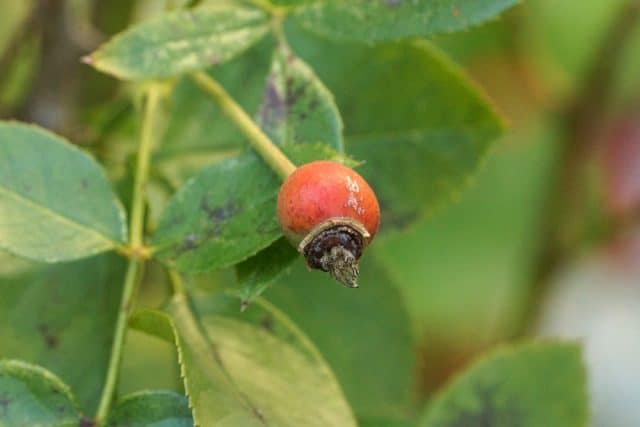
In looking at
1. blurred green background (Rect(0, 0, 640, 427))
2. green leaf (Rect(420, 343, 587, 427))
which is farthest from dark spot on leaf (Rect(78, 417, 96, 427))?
blurred green background (Rect(0, 0, 640, 427))

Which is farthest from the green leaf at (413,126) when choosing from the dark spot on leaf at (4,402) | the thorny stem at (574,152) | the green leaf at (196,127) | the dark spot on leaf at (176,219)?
the thorny stem at (574,152)

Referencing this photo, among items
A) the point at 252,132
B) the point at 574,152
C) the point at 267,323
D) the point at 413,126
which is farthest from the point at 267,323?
the point at 574,152

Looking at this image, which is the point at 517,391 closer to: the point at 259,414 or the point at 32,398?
the point at 259,414

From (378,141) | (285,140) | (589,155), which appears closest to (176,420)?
(285,140)

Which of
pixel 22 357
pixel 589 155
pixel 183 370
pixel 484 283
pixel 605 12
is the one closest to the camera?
pixel 183 370

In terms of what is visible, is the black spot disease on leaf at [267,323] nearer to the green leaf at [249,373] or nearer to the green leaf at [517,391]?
the green leaf at [249,373]

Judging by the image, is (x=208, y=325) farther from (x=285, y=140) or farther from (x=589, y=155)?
(x=589, y=155)
